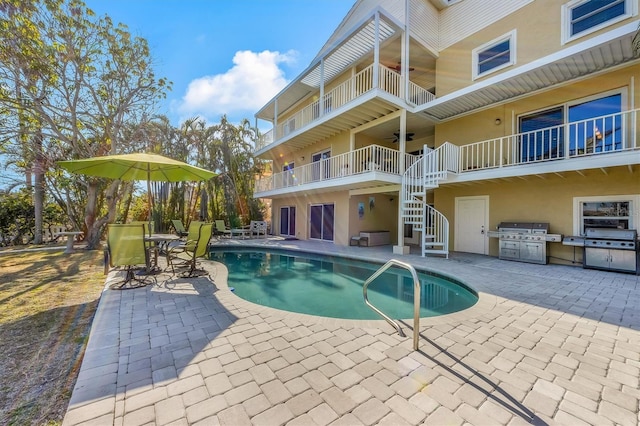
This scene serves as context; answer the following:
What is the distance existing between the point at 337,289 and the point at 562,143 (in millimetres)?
8029

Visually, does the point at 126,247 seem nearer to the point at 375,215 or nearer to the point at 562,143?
the point at 375,215

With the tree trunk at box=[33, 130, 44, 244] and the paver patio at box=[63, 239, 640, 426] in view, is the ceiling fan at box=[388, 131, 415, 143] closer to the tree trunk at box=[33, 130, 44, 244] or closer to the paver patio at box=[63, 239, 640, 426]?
the paver patio at box=[63, 239, 640, 426]

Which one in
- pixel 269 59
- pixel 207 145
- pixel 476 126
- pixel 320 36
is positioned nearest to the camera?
pixel 476 126

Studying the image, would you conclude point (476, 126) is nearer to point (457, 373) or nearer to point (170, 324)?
point (457, 373)

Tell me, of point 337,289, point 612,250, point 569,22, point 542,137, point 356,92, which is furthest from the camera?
point 356,92

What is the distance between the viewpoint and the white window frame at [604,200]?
6809mm

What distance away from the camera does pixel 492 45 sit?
31.1 ft

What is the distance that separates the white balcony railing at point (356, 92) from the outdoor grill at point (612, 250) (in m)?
6.99

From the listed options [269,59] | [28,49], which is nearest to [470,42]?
[269,59]

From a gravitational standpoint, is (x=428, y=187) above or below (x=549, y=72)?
below

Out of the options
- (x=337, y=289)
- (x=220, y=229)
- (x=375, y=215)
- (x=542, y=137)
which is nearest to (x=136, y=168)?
(x=337, y=289)

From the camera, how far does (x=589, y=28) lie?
24.5ft

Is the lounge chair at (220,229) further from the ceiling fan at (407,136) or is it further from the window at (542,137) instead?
the window at (542,137)

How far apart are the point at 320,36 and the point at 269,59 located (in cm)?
304
